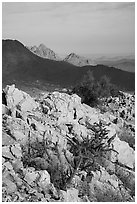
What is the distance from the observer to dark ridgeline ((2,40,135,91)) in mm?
6775

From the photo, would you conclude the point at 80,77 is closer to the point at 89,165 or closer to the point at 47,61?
the point at 47,61

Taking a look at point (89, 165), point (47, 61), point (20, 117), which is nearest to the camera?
point (89, 165)

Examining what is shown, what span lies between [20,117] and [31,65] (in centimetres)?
204

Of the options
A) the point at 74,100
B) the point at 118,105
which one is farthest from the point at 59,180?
the point at 118,105

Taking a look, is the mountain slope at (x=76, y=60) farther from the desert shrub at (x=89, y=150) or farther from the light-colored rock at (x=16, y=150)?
the light-colored rock at (x=16, y=150)

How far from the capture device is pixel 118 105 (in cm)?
979

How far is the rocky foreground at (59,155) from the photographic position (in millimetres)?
4562

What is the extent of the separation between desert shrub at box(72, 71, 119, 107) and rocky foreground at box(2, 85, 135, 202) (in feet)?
6.47

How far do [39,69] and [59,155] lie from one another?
264cm

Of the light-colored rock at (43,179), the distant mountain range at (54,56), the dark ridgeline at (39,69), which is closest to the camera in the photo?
the light-colored rock at (43,179)

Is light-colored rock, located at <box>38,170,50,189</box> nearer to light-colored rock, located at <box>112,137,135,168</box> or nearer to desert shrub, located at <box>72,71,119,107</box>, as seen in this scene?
light-colored rock, located at <box>112,137,135,168</box>

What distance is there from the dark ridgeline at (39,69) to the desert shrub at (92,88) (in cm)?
26

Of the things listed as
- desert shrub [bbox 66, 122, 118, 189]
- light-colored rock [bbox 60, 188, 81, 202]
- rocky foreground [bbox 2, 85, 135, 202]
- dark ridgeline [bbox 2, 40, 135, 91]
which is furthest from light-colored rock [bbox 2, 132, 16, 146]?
dark ridgeline [bbox 2, 40, 135, 91]

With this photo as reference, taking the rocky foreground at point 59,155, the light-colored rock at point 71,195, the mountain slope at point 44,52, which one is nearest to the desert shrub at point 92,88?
the mountain slope at point 44,52
